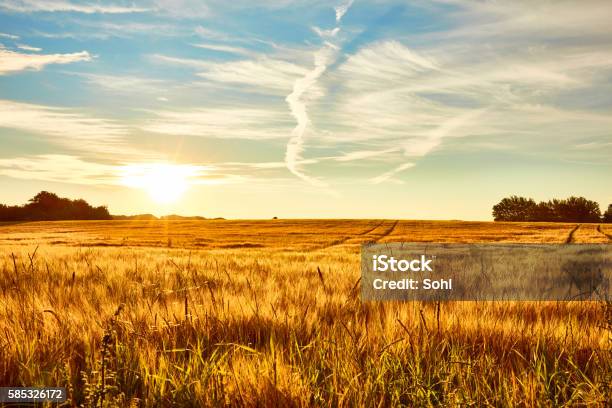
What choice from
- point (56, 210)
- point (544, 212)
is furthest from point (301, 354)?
point (544, 212)

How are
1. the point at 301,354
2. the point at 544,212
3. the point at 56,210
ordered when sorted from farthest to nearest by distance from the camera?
the point at 544,212
the point at 56,210
the point at 301,354

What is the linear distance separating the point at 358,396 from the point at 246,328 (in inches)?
52.3

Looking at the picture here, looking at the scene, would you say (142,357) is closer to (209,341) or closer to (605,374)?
(209,341)

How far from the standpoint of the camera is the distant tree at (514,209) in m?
118

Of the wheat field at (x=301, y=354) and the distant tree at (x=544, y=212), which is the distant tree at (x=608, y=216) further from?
the wheat field at (x=301, y=354)

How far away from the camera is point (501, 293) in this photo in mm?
4805

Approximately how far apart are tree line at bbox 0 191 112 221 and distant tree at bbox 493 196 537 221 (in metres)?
91.4

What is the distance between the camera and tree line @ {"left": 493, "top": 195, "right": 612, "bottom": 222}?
112625 mm

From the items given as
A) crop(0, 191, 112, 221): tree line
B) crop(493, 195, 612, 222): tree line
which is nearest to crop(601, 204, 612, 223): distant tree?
crop(493, 195, 612, 222): tree line

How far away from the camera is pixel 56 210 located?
349 feet

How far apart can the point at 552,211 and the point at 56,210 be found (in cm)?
11173

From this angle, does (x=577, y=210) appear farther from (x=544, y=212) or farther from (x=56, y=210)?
(x=56, y=210)

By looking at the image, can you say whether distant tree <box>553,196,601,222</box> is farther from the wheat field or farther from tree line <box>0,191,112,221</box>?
the wheat field

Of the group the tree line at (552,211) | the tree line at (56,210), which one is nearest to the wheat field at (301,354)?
the tree line at (56,210)
